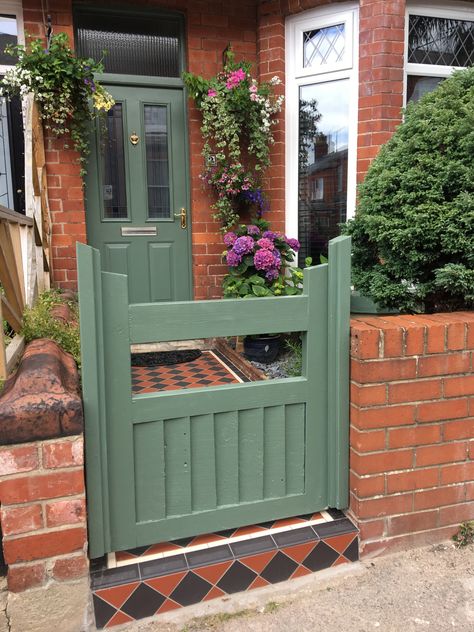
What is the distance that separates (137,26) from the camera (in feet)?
14.5

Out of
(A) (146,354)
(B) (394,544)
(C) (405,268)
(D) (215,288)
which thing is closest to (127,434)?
(B) (394,544)

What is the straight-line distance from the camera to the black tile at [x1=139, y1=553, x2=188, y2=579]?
1.69 meters

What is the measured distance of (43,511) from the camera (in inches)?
61.3

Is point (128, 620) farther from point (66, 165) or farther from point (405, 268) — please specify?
point (66, 165)

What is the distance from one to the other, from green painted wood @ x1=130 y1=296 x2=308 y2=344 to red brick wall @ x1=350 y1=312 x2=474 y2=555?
255 mm

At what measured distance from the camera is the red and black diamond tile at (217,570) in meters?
1.65

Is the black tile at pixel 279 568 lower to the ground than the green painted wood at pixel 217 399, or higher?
lower

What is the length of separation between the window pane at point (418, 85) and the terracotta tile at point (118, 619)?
4.56 meters

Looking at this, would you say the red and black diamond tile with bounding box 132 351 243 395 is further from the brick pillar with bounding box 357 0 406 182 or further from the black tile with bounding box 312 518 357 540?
the brick pillar with bounding box 357 0 406 182

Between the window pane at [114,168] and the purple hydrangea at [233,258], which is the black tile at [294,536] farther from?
the window pane at [114,168]

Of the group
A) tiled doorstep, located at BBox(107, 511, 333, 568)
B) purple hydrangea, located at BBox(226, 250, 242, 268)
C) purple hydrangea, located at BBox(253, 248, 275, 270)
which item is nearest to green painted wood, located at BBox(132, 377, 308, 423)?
tiled doorstep, located at BBox(107, 511, 333, 568)

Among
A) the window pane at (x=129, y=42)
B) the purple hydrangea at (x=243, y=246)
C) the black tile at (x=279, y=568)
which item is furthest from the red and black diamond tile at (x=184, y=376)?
the window pane at (x=129, y=42)

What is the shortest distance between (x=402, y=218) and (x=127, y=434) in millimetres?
1446

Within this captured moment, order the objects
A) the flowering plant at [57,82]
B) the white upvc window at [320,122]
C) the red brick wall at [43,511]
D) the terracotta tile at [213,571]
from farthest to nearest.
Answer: the white upvc window at [320,122], the flowering plant at [57,82], the terracotta tile at [213,571], the red brick wall at [43,511]
